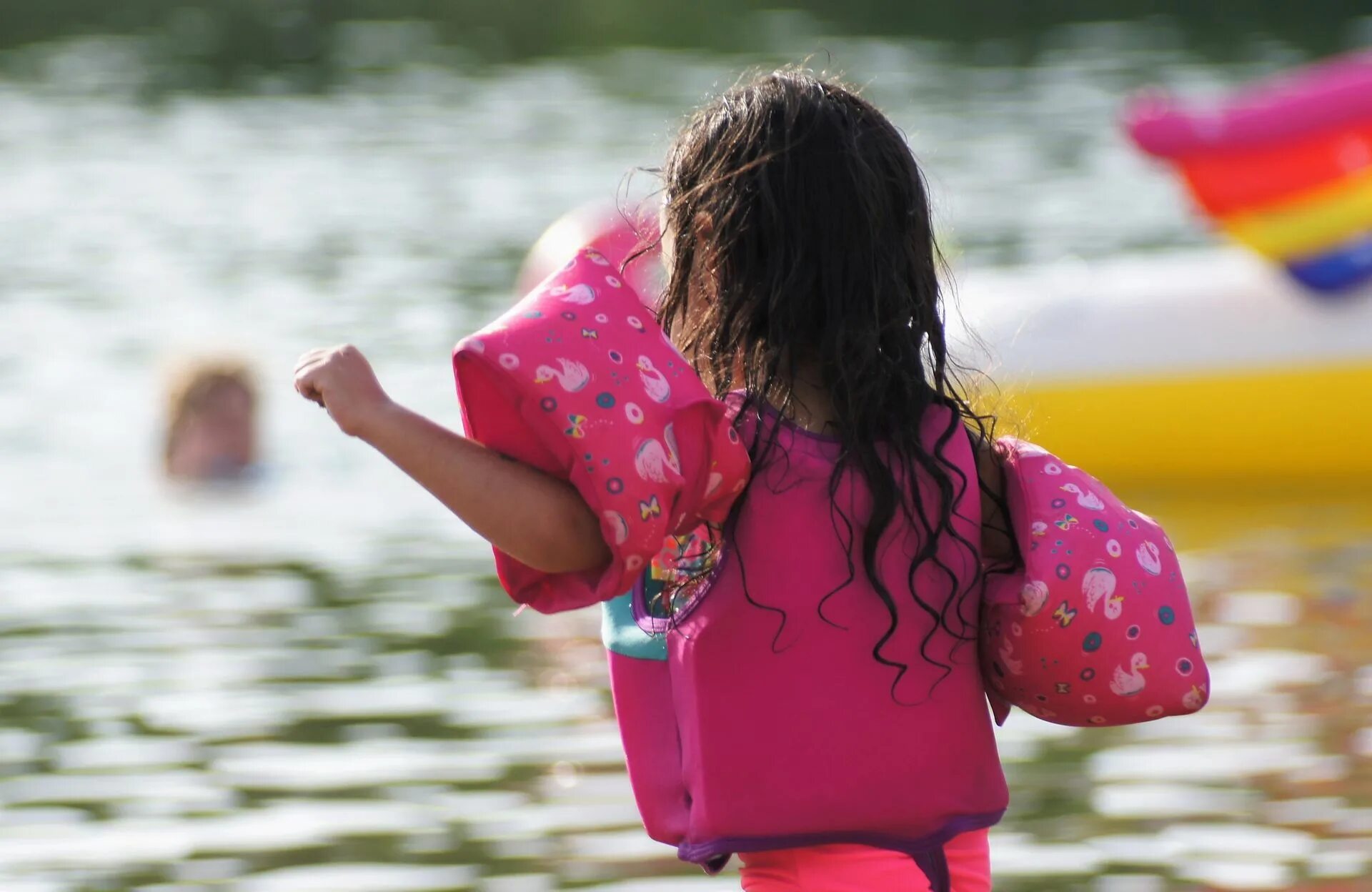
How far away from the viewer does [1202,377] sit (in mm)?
7664

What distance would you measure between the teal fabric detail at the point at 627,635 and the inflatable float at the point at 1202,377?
515 centimetres

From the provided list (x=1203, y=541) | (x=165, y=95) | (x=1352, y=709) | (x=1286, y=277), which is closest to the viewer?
(x=1352, y=709)

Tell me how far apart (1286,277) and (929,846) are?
5.78m

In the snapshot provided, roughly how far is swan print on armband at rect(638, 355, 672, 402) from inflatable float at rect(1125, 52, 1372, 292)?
18.6 feet

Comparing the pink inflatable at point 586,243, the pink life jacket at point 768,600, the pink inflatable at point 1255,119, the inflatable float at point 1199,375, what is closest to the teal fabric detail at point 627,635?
the pink life jacket at point 768,600

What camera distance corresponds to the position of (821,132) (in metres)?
2.21

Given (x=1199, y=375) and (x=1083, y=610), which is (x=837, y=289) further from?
(x=1199, y=375)

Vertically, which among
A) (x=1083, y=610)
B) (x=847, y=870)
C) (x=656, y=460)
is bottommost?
(x=847, y=870)

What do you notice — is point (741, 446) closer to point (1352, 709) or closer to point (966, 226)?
point (1352, 709)

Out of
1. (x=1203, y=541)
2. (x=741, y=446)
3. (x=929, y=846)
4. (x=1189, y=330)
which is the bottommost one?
(x=1203, y=541)

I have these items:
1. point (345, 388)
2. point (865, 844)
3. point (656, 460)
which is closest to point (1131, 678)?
point (865, 844)

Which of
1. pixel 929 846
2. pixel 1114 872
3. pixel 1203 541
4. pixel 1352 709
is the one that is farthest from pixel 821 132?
pixel 1203 541

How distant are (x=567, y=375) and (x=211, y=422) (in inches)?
244

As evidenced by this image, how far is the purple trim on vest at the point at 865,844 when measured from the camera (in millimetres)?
2199
